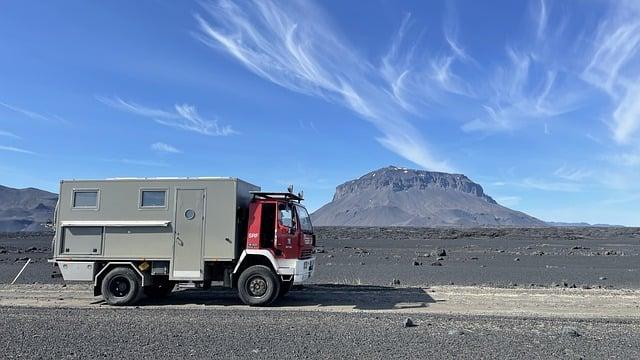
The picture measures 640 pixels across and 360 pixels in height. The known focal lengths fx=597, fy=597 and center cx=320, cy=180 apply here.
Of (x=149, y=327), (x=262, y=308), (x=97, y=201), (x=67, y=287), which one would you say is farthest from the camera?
(x=67, y=287)

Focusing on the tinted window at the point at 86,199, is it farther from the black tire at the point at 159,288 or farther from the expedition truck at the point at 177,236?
the black tire at the point at 159,288

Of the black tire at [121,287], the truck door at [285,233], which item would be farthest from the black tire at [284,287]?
the black tire at [121,287]

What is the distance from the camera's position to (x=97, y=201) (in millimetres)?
15836

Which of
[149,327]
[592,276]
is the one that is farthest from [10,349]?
[592,276]

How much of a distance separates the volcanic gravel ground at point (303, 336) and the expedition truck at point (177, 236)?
229 cm

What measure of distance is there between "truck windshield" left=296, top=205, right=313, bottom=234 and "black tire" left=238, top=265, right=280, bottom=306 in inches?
62.2

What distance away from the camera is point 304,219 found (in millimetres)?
Answer: 16469

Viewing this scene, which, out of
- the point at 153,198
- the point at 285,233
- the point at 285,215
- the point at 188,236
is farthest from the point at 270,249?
the point at 153,198

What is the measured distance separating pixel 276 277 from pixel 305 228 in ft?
5.57

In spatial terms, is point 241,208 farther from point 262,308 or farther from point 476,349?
point 476,349

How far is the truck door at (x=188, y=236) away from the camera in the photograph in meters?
15.4

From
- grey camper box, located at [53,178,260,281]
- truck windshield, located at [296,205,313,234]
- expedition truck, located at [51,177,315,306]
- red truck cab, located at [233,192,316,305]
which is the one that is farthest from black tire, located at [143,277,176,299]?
truck windshield, located at [296,205,313,234]

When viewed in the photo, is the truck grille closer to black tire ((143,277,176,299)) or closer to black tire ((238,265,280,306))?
black tire ((238,265,280,306))

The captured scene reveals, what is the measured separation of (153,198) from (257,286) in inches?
141
